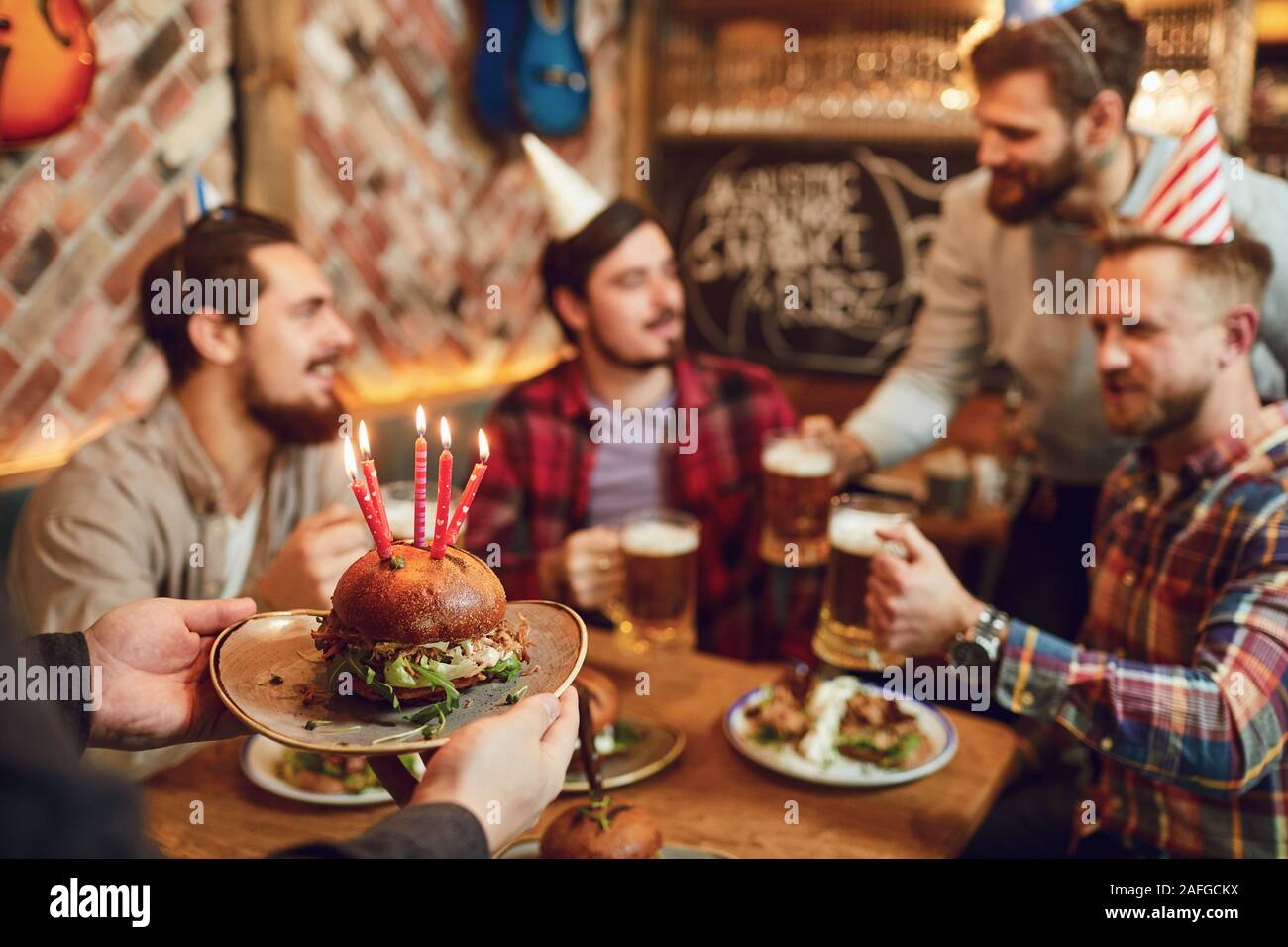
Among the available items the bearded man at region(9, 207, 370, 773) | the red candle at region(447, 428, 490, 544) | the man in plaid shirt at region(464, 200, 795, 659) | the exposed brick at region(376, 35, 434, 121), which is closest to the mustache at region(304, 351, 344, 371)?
the bearded man at region(9, 207, 370, 773)

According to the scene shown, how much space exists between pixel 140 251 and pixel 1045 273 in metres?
2.21

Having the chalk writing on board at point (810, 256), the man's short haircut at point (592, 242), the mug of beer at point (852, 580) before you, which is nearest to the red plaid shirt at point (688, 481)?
the man's short haircut at point (592, 242)

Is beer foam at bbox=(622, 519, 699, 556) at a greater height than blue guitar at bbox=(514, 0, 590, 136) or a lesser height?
lesser

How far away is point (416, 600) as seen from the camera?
0.98m

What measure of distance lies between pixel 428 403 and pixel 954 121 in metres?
2.24

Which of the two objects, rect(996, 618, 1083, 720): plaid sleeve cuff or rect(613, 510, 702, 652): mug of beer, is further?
rect(613, 510, 702, 652): mug of beer

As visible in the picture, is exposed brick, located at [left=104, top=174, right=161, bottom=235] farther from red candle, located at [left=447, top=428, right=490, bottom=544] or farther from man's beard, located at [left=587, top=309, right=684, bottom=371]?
red candle, located at [left=447, top=428, right=490, bottom=544]

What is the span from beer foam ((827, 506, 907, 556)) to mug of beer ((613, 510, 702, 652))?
266 mm

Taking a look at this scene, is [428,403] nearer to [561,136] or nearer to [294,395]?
[561,136]

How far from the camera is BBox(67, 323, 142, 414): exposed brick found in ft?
8.75

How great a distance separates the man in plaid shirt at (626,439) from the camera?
2.61 metres

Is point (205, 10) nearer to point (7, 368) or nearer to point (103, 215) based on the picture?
point (103, 215)
